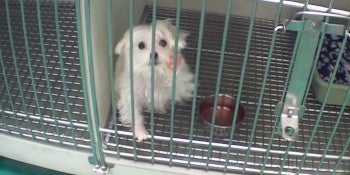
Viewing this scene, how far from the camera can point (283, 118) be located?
3.30 feet

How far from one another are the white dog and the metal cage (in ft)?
0.11

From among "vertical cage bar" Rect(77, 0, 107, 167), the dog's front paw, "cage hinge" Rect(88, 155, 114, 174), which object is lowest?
"cage hinge" Rect(88, 155, 114, 174)

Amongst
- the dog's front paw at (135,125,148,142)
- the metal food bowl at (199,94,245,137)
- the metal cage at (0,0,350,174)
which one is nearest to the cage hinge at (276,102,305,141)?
the metal cage at (0,0,350,174)

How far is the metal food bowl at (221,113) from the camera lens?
1317 millimetres

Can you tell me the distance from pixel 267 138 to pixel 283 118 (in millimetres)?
320

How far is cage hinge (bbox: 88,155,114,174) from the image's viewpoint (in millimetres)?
1207

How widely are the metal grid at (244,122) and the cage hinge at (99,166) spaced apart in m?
0.04

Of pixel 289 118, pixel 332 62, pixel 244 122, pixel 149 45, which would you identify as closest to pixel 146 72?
pixel 149 45

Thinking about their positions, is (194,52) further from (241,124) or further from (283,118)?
(283,118)

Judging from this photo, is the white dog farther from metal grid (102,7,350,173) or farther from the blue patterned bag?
the blue patterned bag

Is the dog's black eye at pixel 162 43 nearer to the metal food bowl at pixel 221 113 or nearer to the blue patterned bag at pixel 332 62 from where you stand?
the metal food bowl at pixel 221 113

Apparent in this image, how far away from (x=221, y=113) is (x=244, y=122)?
0.25 feet

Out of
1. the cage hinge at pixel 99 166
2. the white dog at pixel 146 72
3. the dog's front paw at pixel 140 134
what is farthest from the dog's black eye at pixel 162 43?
the cage hinge at pixel 99 166

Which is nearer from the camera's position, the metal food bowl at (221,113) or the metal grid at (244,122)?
the metal grid at (244,122)
